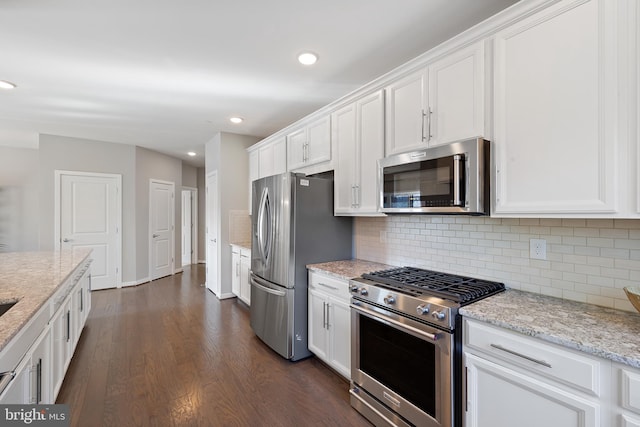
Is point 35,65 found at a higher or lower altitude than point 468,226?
higher

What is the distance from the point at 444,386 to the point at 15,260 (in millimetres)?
3834

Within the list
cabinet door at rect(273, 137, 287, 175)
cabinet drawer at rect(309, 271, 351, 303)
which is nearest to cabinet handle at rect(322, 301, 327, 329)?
cabinet drawer at rect(309, 271, 351, 303)

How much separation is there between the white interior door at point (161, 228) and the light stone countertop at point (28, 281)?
2.66 m

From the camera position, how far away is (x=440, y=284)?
6.13 feet

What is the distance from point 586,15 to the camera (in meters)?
1.31

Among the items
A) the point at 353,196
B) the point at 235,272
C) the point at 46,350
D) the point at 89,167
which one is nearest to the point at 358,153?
the point at 353,196

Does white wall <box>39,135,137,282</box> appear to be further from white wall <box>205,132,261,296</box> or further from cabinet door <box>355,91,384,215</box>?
cabinet door <box>355,91,384,215</box>

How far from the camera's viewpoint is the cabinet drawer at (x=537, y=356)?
3.65 feet

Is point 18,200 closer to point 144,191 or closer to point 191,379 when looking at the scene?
point 144,191

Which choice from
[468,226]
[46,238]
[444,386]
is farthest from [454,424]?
[46,238]

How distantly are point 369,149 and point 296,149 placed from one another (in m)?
1.24

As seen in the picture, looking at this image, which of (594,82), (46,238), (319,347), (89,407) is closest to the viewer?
(594,82)

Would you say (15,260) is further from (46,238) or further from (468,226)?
(468,226)

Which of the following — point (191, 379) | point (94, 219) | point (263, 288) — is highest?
point (94, 219)
